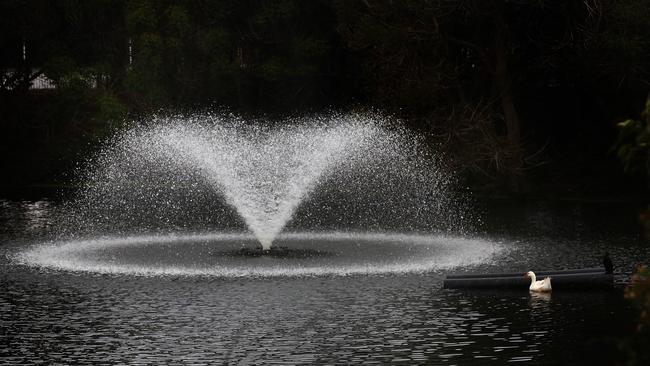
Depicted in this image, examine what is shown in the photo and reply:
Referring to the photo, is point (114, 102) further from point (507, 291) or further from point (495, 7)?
point (507, 291)

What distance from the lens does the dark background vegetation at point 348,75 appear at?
51438 mm

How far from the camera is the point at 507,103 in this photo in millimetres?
53094

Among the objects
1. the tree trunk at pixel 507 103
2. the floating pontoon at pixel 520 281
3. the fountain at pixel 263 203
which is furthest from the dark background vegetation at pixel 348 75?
the floating pontoon at pixel 520 281

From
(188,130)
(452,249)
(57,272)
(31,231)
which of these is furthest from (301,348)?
(188,130)

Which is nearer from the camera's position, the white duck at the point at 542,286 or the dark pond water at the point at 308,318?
the dark pond water at the point at 308,318

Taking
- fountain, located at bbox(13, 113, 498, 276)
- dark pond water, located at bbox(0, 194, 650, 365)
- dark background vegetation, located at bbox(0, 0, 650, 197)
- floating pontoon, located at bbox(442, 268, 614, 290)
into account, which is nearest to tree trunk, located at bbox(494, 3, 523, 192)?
dark background vegetation, located at bbox(0, 0, 650, 197)

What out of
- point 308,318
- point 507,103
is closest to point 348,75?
point 507,103

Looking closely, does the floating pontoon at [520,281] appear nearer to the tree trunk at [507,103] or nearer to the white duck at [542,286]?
the white duck at [542,286]

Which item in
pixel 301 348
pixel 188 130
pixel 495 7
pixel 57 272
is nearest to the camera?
pixel 301 348

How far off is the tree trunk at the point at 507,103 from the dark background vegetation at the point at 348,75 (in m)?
0.08

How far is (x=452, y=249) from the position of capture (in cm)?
3278

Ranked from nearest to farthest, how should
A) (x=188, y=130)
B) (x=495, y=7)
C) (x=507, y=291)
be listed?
1. (x=507, y=291)
2. (x=495, y=7)
3. (x=188, y=130)

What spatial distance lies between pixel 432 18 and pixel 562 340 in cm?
3276

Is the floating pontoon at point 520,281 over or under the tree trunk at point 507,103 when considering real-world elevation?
under
